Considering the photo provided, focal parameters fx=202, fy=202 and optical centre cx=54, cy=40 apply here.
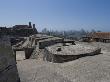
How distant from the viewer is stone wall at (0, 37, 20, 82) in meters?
2.85

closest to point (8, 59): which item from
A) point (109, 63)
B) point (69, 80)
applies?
point (69, 80)

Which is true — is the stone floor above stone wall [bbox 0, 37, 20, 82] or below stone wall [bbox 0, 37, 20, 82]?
below

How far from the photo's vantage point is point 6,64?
2904 mm

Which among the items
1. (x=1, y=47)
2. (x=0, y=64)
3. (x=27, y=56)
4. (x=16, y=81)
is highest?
(x=1, y=47)

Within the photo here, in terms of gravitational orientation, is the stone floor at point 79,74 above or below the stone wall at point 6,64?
below

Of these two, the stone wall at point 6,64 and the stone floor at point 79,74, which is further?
the stone floor at point 79,74

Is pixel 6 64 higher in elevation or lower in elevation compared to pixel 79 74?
higher

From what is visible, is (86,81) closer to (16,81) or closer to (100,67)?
(100,67)

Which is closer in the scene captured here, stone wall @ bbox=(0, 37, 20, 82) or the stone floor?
stone wall @ bbox=(0, 37, 20, 82)

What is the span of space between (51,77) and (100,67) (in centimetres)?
241

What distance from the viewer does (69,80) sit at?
726 cm

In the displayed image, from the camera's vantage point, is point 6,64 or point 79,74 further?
point 79,74

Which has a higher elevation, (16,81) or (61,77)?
(16,81)

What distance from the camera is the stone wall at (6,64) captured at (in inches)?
112
